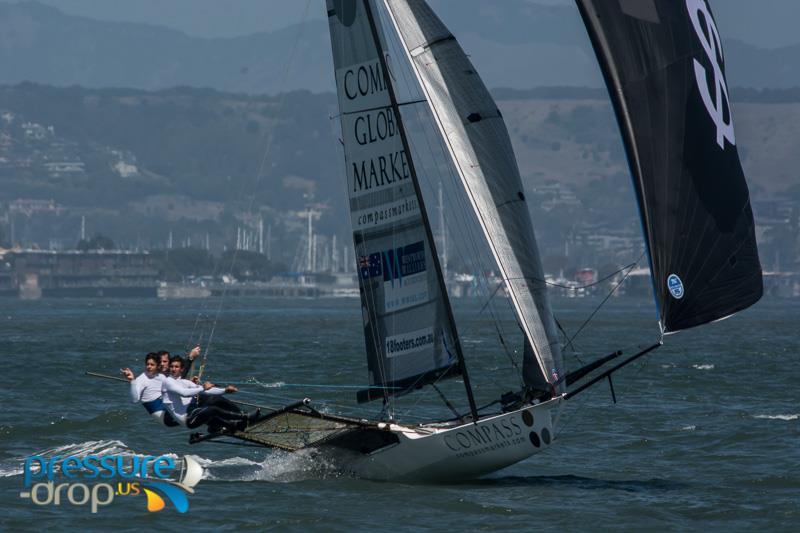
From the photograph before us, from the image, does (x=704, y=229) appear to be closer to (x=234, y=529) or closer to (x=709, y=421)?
(x=234, y=529)

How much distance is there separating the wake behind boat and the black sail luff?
0.6 inches

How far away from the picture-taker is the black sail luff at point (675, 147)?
1764 centimetres

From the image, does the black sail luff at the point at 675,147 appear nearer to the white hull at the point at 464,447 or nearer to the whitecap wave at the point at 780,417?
the white hull at the point at 464,447

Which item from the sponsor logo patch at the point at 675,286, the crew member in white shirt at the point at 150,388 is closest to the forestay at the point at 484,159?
the sponsor logo patch at the point at 675,286

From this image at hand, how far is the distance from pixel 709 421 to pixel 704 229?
11205 millimetres

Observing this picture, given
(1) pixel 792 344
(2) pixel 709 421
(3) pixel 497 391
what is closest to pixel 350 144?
(2) pixel 709 421

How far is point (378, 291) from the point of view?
20.3 meters

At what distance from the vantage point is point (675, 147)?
1778 centimetres

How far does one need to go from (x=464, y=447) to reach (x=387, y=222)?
114 inches

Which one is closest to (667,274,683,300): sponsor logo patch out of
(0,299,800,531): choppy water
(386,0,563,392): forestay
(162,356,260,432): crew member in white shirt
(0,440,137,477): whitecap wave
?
(386,0,563,392): forestay

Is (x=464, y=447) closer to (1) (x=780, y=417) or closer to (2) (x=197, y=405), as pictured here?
(2) (x=197, y=405)
